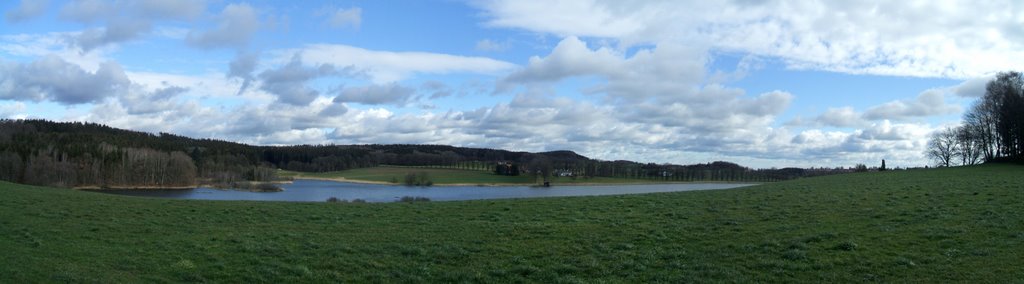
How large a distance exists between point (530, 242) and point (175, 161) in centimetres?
10828

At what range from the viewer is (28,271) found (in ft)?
33.9

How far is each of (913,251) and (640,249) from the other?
4865 mm

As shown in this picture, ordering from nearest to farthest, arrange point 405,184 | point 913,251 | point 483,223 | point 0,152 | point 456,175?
point 913,251, point 483,223, point 0,152, point 405,184, point 456,175

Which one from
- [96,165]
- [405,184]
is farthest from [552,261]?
[405,184]

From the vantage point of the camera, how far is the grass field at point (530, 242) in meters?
10.4

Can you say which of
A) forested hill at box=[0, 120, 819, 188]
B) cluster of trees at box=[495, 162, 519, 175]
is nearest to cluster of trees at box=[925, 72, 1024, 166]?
forested hill at box=[0, 120, 819, 188]

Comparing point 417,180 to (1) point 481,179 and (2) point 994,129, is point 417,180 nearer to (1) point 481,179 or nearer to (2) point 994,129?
(1) point 481,179

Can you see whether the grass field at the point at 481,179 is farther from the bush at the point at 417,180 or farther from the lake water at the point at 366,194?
the lake water at the point at 366,194

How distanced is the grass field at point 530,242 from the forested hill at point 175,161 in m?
83.5

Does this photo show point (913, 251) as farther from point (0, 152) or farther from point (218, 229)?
point (0, 152)

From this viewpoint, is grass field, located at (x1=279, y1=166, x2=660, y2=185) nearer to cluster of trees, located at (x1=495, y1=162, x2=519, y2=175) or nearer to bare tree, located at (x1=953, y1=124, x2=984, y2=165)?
cluster of trees, located at (x1=495, y1=162, x2=519, y2=175)

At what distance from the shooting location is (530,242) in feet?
45.5

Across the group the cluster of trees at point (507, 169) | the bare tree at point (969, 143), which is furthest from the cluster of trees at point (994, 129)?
the cluster of trees at point (507, 169)

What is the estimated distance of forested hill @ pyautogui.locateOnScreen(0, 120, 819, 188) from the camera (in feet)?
296
